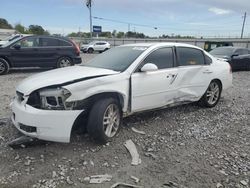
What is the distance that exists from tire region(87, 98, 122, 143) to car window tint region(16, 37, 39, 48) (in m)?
9.08

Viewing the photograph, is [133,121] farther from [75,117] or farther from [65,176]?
[65,176]

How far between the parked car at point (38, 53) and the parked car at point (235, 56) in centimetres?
748

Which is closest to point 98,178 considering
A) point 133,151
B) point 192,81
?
point 133,151

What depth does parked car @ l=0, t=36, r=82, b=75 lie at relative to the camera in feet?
39.8

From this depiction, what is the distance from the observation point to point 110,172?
3.77 metres

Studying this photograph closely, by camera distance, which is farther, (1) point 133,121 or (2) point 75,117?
(1) point 133,121

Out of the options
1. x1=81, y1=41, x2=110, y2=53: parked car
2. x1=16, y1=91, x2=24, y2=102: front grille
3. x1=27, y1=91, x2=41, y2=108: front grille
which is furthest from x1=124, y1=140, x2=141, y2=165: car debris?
x1=81, y1=41, x2=110, y2=53: parked car

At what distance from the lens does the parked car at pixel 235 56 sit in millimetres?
15281

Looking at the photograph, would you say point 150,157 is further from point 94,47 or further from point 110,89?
point 94,47

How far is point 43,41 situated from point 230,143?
10.1 meters

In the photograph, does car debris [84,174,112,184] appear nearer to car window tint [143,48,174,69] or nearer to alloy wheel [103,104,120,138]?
alloy wheel [103,104,120,138]

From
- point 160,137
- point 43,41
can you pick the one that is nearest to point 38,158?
point 160,137

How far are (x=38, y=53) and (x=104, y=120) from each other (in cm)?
913

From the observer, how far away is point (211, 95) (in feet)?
22.8
